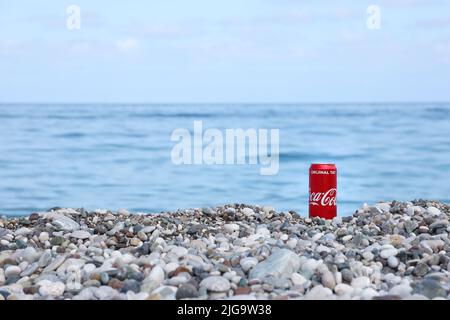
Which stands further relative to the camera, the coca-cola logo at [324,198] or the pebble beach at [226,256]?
the coca-cola logo at [324,198]

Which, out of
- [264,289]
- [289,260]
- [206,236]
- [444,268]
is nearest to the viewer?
[264,289]

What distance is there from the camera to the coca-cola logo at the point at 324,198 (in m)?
5.39

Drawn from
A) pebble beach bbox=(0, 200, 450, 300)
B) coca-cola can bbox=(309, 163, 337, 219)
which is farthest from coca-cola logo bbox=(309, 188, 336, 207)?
pebble beach bbox=(0, 200, 450, 300)

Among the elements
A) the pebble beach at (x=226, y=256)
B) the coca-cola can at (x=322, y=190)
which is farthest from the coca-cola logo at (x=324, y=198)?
the pebble beach at (x=226, y=256)

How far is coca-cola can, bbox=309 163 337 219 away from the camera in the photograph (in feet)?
17.5

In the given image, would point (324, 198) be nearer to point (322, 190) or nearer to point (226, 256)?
point (322, 190)

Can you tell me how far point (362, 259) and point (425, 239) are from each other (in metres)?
0.60

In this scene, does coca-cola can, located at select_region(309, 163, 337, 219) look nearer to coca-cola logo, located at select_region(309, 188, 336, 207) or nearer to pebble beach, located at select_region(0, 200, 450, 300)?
coca-cola logo, located at select_region(309, 188, 336, 207)

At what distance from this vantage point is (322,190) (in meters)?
5.36

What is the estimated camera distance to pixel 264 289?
3.36 meters

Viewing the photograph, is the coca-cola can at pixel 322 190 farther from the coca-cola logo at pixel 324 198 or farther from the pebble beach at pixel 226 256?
the pebble beach at pixel 226 256

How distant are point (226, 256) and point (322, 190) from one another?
5.27 feet

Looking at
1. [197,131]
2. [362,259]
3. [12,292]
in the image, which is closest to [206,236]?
[362,259]
